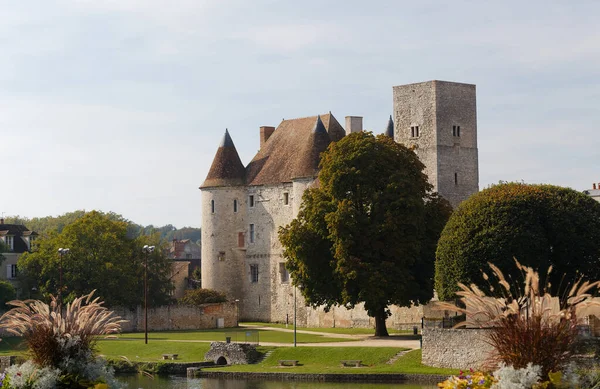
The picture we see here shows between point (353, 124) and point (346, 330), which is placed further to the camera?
point (353, 124)

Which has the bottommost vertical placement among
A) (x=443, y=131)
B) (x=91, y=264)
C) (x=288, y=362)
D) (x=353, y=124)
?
(x=288, y=362)

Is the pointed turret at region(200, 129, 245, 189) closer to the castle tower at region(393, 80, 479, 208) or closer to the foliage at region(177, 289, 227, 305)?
the foliage at region(177, 289, 227, 305)

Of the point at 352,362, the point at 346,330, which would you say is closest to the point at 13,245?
the point at 346,330

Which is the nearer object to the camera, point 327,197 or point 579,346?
point 579,346

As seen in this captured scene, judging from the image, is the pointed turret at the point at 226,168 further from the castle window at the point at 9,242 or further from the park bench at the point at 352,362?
the park bench at the point at 352,362

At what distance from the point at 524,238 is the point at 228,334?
22.5 metres

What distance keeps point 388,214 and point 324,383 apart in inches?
469

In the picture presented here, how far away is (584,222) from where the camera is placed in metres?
45.8

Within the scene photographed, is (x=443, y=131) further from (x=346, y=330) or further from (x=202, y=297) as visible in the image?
(x=202, y=297)

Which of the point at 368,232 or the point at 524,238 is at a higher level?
the point at 368,232

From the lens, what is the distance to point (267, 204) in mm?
76250

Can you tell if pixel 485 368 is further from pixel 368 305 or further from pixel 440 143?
pixel 440 143

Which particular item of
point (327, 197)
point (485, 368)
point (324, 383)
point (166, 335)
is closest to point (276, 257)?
point (166, 335)

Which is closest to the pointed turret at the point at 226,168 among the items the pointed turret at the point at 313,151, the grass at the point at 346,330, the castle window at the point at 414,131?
the pointed turret at the point at 313,151
